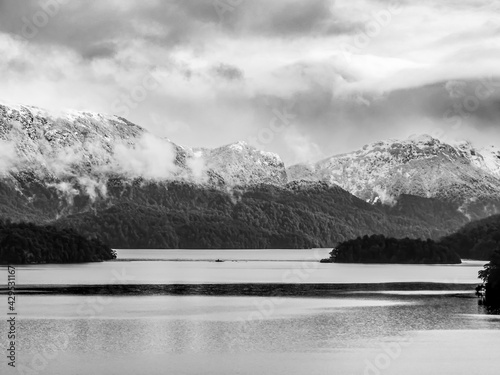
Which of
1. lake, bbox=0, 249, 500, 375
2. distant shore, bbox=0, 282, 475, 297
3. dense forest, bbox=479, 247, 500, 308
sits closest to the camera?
lake, bbox=0, 249, 500, 375

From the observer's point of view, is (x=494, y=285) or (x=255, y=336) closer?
(x=255, y=336)

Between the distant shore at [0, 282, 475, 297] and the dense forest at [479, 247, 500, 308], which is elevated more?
the distant shore at [0, 282, 475, 297]

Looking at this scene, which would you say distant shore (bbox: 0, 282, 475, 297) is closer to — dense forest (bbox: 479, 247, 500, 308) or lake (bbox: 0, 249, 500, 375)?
lake (bbox: 0, 249, 500, 375)

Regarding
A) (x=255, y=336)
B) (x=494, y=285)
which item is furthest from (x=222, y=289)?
(x=255, y=336)

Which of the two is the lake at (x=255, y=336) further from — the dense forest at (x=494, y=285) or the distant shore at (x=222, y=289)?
the distant shore at (x=222, y=289)

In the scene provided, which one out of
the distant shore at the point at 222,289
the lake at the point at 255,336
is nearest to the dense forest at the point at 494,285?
the lake at the point at 255,336

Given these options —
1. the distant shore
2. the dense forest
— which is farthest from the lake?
the distant shore

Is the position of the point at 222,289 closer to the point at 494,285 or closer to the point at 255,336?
the point at 494,285

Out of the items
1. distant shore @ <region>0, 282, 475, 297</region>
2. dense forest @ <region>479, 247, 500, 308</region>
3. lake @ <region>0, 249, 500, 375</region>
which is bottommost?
lake @ <region>0, 249, 500, 375</region>

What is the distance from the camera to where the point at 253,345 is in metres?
101

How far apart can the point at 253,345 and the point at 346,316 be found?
106 feet

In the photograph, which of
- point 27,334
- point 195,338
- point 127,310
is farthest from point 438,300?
point 27,334

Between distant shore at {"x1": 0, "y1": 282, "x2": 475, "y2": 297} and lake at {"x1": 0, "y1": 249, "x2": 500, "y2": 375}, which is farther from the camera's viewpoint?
distant shore at {"x1": 0, "y1": 282, "x2": 475, "y2": 297}

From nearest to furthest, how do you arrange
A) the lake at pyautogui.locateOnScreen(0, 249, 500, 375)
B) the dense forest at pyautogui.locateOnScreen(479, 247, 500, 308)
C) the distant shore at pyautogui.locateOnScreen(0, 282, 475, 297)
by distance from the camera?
the lake at pyautogui.locateOnScreen(0, 249, 500, 375) → the dense forest at pyautogui.locateOnScreen(479, 247, 500, 308) → the distant shore at pyautogui.locateOnScreen(0, 282, 475, 297)
